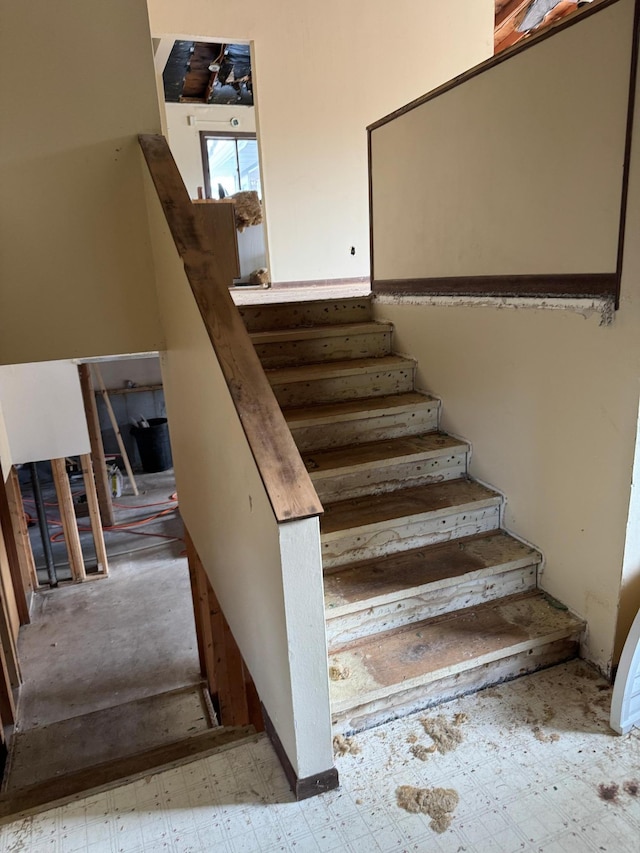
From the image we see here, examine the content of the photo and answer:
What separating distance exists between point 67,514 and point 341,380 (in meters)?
3.89

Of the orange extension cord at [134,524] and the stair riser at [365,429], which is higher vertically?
the stair riser at [365,429]

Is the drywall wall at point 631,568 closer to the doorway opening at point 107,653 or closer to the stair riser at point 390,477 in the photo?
the stair riser at point 390,477

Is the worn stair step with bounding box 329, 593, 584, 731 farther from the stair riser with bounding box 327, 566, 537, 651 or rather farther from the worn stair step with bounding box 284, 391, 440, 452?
the worn stair step with bounding box 284, 391, 440, 452

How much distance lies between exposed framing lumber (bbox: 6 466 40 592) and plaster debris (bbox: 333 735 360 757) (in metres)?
4.17

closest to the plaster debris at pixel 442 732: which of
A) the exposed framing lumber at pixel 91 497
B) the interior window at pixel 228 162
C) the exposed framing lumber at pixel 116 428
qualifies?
the exposed framing lumber at pixel 91 497

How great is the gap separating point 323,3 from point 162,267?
319 cm

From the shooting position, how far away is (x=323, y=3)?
4.20 meters

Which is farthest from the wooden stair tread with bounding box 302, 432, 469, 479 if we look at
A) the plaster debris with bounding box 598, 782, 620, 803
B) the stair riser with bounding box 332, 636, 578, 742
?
the plaster debris with bounding box 598, 782, 620, 803

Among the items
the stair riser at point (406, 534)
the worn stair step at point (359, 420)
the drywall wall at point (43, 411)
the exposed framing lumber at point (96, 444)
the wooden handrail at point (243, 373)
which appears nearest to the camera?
the wooden handrail at point (243, 373)

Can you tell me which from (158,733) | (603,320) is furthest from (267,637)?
(158,733)

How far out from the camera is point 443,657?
196 centimetres

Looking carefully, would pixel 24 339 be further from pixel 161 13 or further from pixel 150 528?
pixel 150 528

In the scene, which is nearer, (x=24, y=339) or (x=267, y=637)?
(x=267, y=637)

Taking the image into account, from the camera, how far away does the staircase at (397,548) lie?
196cm
